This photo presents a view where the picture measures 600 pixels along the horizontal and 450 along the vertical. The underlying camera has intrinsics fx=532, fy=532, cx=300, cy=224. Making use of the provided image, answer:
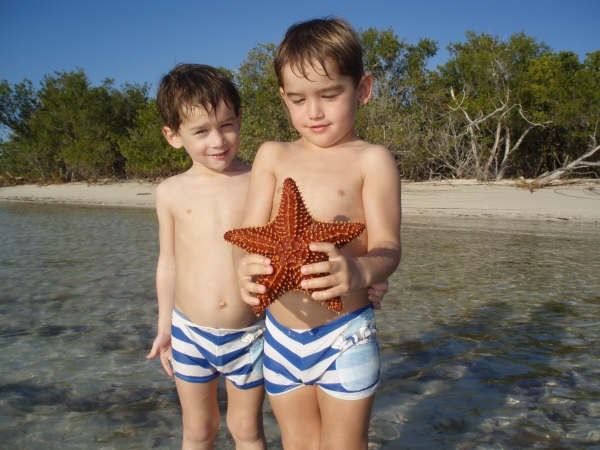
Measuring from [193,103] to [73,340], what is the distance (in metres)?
3.37

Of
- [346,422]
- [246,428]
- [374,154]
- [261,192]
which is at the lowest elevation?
[246,428]

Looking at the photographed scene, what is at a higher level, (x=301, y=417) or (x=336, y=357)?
(x=336, y=357)

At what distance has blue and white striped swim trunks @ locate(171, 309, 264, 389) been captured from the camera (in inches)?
105

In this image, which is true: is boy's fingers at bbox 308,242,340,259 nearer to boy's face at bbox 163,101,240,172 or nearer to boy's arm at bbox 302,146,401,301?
boy's arm at bbox 302,146,401,301

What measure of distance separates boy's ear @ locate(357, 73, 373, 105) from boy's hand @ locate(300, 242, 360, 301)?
85 cm

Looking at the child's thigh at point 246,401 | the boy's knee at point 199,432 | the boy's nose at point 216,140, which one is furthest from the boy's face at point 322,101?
the boy's knee at point 199,432

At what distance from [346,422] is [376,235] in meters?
0.77

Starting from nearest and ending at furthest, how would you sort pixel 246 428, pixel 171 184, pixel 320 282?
1. pixel 320 282
2. pixel 246 428
3. pixel 171 184

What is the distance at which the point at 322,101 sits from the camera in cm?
221

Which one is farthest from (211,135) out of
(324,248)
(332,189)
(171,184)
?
(324,248)

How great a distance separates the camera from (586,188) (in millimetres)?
16984

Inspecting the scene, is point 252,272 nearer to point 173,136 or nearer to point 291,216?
point 291,216

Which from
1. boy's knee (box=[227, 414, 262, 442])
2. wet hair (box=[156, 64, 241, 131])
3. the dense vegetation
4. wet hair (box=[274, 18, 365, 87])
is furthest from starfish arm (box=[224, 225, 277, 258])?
the dense vegetation

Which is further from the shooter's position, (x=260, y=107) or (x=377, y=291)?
(x=260, y=107)
